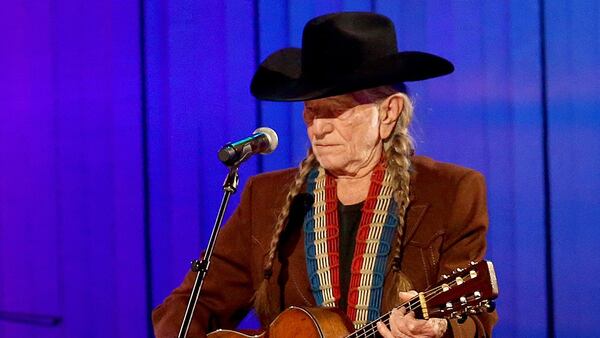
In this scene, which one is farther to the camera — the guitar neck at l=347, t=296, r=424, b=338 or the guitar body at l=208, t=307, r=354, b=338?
the guitar body at l=208, t=307, r=354, b=338

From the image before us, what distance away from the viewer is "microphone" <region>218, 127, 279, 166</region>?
2.04 m

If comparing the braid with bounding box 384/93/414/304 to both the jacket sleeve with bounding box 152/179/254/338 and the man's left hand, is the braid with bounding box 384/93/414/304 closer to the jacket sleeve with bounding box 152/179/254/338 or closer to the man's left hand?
the man's left hand

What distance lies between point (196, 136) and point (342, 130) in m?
1.49

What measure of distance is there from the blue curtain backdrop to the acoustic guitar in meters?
1.01

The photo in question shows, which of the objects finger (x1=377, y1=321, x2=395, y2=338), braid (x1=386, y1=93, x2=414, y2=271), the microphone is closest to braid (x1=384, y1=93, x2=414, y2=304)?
braid (x1=386, y1=93, x2=414, y2=271)

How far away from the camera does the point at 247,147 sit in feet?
6.86

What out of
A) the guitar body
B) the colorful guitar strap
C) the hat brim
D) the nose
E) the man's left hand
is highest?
the hat brim

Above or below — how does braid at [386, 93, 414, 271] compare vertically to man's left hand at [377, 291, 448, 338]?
above

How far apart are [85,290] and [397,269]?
6.99 feet

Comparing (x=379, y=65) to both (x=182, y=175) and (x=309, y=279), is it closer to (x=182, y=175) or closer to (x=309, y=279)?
(x=309, y=279)

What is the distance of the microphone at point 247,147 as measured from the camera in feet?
6.68

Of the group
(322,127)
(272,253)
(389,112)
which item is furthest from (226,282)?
(389,112)

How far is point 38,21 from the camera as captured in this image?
410cm

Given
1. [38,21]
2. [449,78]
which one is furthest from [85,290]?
[449,78]
